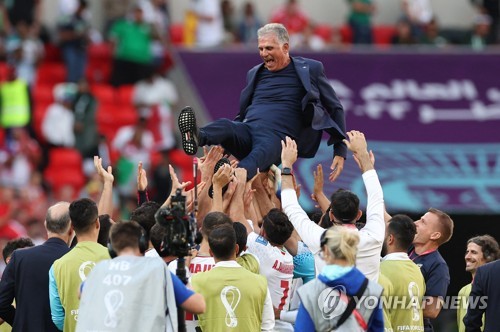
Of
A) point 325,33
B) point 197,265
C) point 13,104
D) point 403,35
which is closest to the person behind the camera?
point 197,265

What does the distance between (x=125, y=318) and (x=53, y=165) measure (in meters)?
12.8

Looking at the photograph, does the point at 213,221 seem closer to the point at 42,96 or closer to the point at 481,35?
the point at 42,96

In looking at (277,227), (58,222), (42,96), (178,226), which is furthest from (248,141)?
(42,96)

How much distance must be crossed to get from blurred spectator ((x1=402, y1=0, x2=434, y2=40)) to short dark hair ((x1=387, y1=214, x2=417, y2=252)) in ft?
45.5

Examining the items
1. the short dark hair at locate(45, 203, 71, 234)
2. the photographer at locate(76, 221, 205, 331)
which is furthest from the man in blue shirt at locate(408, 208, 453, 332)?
the short dark hair at locate(45, 203, 71, 234)

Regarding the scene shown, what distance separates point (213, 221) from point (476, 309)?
233 centimetres

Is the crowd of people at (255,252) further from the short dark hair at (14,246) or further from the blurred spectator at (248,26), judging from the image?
the blurred spectator at (248,26)

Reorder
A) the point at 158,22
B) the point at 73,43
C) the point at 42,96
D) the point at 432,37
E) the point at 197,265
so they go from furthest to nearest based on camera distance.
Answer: the point at 432,37, the point at 158,22, the point at 73,43, the point at 42,96, the point at 197,265

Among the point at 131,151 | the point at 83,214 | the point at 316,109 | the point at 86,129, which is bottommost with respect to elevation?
the point at 83,214

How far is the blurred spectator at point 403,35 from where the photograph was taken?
76.0ft

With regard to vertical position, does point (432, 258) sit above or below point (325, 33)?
below

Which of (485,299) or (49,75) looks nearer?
(485,299)

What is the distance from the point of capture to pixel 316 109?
36.6 ft

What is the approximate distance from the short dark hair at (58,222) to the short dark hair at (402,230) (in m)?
2.62
